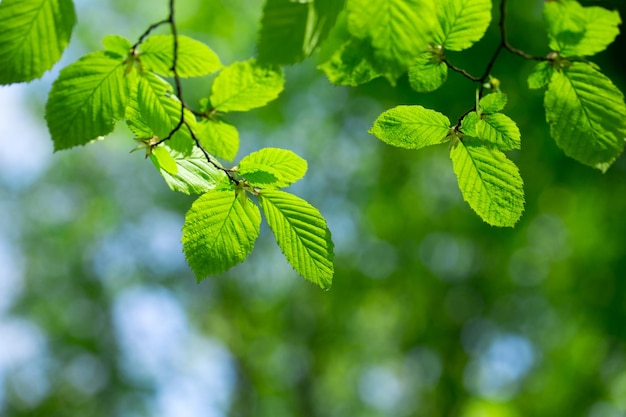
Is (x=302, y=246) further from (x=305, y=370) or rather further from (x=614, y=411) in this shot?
(x=305, y=370)

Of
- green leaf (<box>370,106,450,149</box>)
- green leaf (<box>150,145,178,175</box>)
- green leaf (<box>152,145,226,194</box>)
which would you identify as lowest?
green leaf (<box>152,145,226,194</box>)

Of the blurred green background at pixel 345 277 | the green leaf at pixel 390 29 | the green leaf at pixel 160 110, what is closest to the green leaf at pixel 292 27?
the green leaf at pixel 390 29

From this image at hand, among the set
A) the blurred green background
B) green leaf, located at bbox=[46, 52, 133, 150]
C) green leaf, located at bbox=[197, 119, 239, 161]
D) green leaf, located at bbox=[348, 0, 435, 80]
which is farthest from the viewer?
the blurred green background

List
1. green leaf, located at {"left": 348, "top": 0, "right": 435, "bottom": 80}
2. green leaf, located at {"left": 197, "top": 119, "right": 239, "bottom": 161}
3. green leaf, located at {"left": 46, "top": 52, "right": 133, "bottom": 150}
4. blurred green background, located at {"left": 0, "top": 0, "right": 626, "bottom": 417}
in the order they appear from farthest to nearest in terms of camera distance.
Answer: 1. blurred green background, located at {"left": 0, "top": 0, "right": 626, "bottom": 417}
2. green leaf, located at {"left": 197, "top": 119, "right": 239, "bottom": 161}
3. green leaf, located at {"left": 46, "top": 52, "right": 133, "bottom": 150}
4. green leaf, located at {"left": 348, "top": 0, "right": 435, "bottom": 80}

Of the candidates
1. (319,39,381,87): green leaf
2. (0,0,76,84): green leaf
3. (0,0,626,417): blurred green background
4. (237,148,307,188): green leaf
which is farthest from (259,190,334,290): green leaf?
(0,0,626,417): blurred green background

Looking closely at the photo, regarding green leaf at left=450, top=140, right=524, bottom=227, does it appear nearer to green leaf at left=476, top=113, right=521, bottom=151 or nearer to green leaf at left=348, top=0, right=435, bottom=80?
green leaf at left=476, top=113, right=521, bottom=151

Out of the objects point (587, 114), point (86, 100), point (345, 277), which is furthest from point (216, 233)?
point (345, 277)

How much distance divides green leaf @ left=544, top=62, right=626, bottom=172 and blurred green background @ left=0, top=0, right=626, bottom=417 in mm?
3565

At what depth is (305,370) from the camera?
29.1 ft

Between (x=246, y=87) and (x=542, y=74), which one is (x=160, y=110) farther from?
(x=542, y=74)

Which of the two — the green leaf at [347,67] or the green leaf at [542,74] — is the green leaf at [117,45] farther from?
the green leaf at [542,74]

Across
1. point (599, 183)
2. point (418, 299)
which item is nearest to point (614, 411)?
point (418, 299)

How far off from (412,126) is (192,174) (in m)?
0.23

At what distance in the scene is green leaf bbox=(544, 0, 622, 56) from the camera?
47 centimetres
